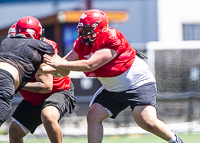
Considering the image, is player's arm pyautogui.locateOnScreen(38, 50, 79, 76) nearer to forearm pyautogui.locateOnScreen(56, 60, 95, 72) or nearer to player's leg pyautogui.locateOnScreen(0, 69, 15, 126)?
forearm pyautogui.locateOnScreen(56, 60, 95, 72)

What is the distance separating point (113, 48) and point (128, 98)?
628mm

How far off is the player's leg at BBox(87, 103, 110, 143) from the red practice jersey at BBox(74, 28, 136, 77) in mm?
421

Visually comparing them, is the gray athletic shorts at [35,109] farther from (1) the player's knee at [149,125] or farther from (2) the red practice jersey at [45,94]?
(1) the player's knee at [149,125]

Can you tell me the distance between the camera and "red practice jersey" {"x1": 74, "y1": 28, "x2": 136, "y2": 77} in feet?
15.5

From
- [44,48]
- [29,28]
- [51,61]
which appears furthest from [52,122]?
[29,28]

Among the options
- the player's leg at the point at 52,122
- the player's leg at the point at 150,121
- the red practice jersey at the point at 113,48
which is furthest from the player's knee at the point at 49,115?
the player's leg at the point at 150,121

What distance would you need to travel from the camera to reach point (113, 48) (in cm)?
473

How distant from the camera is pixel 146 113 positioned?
15.9 feet

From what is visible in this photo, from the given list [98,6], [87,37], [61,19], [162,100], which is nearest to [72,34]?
[61,19]

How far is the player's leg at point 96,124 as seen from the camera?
4844 millimetres

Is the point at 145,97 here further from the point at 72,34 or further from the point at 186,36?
the point at 186,36

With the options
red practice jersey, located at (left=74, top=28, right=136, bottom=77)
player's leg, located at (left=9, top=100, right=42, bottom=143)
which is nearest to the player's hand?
red practice jersey, located at (left=74, top=28, right=136, bottom=77)

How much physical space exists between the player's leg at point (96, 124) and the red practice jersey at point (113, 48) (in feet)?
1.38

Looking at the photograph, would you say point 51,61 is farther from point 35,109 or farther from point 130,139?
point 130,139
